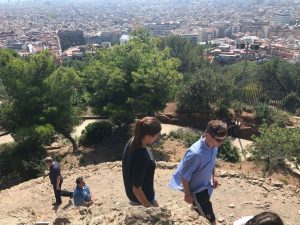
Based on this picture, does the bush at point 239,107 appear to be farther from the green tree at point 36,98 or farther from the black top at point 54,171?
the black top at point 54,171

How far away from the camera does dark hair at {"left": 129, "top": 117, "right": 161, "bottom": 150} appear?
3914mm

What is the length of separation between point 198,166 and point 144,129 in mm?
919

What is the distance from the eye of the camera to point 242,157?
1513 cm

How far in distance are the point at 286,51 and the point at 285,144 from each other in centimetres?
8971

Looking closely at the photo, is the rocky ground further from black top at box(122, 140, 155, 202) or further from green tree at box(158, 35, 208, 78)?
green tree at box(158, 35, 208, 78)

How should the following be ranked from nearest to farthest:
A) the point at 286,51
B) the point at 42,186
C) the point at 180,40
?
the point at 42,186 → the point at 180,40 → the point at 286,51

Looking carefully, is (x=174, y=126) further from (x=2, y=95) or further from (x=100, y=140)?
(x=2, y=95)

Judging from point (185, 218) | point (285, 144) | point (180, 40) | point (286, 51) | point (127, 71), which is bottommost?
point (286, 51)

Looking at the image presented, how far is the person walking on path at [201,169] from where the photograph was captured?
421 centimetres

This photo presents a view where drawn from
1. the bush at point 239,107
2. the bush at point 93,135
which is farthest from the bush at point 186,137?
the bush at point 239,107

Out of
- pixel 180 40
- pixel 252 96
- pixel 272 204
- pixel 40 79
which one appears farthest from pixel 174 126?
pixel 180 40

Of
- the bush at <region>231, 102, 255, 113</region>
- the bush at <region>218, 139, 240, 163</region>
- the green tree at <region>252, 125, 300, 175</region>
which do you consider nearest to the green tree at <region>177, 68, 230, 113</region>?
the bush at <region>231, 102, 255, 113</region>

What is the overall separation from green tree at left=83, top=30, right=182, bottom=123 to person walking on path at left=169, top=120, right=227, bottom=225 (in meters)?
10.3

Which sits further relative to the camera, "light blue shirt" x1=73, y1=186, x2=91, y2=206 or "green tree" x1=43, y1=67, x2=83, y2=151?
"green tree" x1=43, y1=67, x2=83, y2=151
